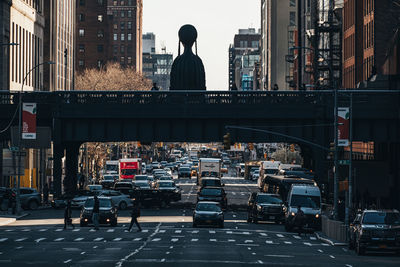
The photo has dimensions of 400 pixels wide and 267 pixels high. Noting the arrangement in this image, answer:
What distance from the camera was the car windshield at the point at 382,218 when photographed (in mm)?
37000

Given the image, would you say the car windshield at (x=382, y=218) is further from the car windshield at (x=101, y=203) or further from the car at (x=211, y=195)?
the car at (x=211, y=195)

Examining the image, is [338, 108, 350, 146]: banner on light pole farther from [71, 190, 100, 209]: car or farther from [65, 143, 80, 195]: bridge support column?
[65, 143, 80, 195]: bridge support column

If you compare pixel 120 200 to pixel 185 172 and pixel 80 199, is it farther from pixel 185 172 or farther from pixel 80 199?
pixel 185 172

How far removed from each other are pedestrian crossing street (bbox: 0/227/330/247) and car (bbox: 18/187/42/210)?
2107 centimetres

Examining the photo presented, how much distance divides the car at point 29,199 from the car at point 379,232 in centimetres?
4029

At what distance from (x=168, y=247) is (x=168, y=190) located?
38989 mm

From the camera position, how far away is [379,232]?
36.5 m

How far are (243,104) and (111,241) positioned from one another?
31.9 metres

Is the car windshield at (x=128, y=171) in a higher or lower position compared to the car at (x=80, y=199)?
higher

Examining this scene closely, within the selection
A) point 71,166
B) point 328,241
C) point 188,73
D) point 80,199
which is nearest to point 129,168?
point 188,73

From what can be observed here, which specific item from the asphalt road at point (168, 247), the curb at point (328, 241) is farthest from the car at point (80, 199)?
the curb at point (328, 241)

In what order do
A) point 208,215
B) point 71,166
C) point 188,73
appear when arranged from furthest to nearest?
point 188,73 → point 71,166 → point 208,215

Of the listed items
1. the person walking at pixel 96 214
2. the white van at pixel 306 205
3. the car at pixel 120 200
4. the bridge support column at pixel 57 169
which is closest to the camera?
the person walking at pixel 96 214

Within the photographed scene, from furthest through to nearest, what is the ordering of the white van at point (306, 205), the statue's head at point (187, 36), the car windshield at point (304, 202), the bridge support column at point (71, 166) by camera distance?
the statue's head at point (187, 36) < the bridge support column at point (71, 166) < the car windshield at point (304, 202) < the white van at point (306, 205)
